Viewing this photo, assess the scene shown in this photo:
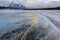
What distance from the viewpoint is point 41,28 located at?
0.59 meters

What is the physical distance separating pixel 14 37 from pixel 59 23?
11.5 inches

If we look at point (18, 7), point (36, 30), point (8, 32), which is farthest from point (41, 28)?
point (18, 7)

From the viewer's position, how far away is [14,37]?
553mm

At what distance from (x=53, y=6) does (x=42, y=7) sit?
11cm

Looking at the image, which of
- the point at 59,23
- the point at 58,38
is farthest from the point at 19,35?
the point at 59,23

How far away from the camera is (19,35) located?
1.83 ft

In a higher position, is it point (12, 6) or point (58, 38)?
point (58, 38)

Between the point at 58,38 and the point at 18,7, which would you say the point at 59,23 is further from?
the point at 18,7

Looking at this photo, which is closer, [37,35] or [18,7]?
[37,35]

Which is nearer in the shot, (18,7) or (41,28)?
(41,28)

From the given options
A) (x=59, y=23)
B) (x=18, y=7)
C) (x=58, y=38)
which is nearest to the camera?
(x=58, y=38)

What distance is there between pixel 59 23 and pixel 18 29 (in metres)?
0.26

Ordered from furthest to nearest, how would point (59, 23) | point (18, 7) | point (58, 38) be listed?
1. point (18, 7)
2. point (59, 23)
3. point (58, 38)

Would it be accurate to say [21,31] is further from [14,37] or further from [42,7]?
[42,7]
